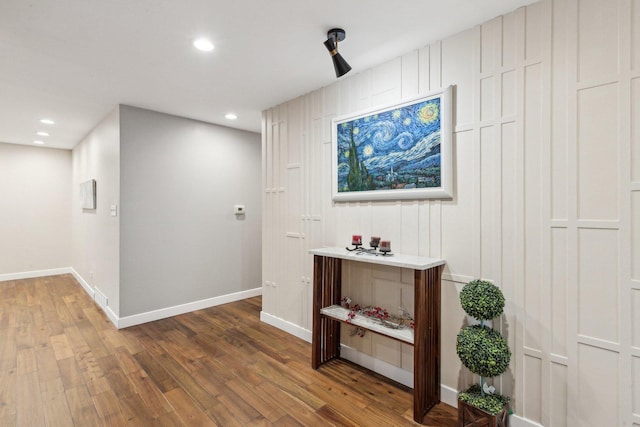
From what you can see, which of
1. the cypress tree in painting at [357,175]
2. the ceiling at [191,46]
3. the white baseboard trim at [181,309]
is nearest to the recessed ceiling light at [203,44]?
the ceiling at [191,46]

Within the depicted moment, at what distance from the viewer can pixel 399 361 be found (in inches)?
96.4

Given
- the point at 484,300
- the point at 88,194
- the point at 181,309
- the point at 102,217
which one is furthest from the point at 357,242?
the point at 88,194

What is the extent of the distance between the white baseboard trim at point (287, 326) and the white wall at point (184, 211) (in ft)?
3.56

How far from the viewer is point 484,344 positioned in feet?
5.68

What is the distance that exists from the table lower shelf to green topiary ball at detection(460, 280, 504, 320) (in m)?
0.48

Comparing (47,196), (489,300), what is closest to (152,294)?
(489,300)

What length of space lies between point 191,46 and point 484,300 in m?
2.61

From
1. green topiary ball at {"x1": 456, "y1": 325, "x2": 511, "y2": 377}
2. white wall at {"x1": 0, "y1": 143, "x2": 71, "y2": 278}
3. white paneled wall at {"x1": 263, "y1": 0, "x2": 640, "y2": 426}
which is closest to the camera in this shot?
white paneled wall at {"x1": 263, "y1": 0, "x2": 640, "y2": 426}

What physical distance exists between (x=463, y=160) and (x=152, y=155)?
349 centimetres

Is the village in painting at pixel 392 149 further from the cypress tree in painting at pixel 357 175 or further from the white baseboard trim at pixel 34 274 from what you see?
the white baseboard trim at pixel 34 274

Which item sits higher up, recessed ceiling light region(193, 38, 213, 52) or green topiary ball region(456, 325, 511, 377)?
recessed ceiling light region(193, 38, 213, 52)

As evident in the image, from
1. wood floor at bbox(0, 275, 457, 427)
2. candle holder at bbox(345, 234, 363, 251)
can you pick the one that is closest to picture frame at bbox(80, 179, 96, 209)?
wood floor at bbox(0, 275, 457, 427)

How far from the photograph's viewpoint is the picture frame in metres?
4.48

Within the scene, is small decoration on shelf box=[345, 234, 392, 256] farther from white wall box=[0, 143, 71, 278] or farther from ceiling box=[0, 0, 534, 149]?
white wall box=[0, 143, 71, 278]
